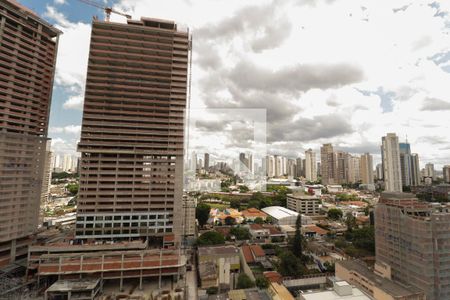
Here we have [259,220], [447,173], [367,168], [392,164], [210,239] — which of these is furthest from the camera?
[367,168]

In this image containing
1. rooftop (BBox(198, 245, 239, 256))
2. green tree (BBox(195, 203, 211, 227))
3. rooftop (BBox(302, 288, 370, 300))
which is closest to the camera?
rooftop (BBox(302, 288, 370, 300))

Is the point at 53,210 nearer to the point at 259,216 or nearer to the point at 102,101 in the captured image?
the point at 102,101

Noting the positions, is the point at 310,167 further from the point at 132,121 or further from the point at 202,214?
the point at 132,121

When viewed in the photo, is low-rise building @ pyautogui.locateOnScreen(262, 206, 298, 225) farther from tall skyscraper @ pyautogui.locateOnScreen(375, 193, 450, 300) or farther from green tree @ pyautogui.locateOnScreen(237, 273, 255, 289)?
green tree @ pyautogui.locateOnScreen(237, 273, 255, 289)

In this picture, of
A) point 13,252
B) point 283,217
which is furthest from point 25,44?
point 283,217

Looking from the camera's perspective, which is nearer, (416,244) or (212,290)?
(416,244)

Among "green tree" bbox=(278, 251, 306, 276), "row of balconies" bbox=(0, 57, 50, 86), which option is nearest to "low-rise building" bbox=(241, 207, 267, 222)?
"green tree" bbox=(278, 251, 306, 276)

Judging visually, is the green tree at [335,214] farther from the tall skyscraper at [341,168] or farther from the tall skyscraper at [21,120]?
the tall skyscraper at [341,168]
